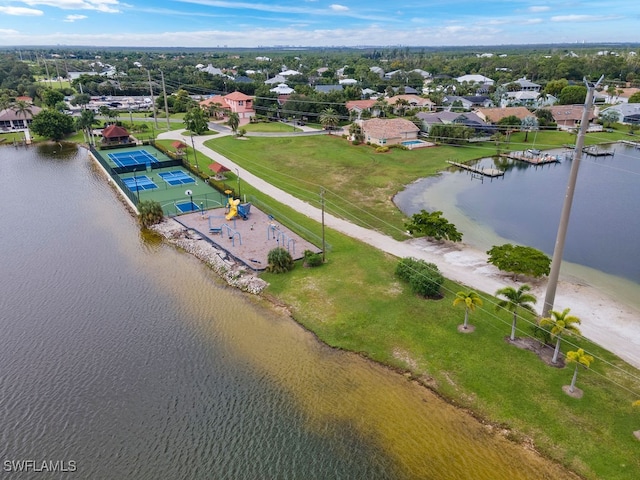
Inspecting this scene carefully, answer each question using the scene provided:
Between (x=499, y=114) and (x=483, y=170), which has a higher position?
(x=499, y=114)

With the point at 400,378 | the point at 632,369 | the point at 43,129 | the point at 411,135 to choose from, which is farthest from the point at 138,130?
the point at 632,369

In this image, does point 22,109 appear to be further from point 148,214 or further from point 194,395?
point 194,395

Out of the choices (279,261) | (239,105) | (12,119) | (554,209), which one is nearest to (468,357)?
(279,261)

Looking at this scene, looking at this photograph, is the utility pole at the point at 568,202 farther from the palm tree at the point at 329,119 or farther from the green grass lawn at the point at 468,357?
the palm tree at the point at 329,119

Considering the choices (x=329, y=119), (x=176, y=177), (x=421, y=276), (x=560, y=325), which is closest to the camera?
(x=560, y=325)

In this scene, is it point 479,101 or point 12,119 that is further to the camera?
point 479,101

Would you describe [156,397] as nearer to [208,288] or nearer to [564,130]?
[208,288]

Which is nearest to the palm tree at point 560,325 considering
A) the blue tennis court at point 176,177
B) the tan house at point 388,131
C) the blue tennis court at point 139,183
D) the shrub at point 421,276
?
the shrub at point 421,276
